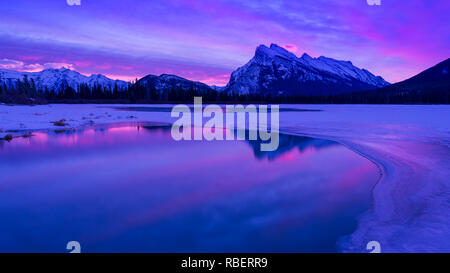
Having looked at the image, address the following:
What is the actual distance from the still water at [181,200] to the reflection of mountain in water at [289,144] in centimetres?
23

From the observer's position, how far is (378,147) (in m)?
12.8

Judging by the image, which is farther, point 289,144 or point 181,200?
point 289,144

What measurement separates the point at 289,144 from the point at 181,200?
9514 millimetres

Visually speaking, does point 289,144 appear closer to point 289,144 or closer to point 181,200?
point 289,144

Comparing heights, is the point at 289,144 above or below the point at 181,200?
above

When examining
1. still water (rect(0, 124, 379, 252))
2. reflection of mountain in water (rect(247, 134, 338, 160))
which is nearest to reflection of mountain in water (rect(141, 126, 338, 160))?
reflection of mountain in water (rect(247, 134, 338, 160))

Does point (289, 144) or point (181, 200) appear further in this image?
point (289, 144)

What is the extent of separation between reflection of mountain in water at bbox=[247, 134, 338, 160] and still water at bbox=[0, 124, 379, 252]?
230mm

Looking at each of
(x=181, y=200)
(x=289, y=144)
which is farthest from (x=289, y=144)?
(x=181, y=200)

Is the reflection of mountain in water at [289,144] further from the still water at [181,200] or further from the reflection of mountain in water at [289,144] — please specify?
the still water at [181,200]

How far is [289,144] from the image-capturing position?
15086 mm

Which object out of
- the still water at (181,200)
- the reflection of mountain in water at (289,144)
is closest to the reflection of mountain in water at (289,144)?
the reflection of mountain in water at (289,144)
